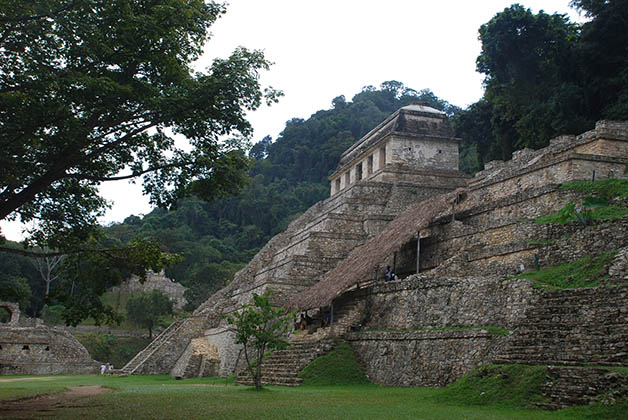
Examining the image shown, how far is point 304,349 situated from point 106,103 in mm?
8713

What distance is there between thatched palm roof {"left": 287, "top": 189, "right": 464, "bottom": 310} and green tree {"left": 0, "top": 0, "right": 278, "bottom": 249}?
6348mm

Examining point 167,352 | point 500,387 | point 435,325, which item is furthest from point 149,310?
point 500,387

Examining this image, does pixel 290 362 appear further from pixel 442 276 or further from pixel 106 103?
pixel 106 103

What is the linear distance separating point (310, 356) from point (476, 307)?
4.29m

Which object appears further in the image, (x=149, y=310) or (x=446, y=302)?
(x=149, y=310)

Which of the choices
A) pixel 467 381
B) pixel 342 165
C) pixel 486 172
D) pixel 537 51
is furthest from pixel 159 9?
pixel 342 165

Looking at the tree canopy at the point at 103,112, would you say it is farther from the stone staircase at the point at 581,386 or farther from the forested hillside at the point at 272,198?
the forested hillside at the point at 272,198

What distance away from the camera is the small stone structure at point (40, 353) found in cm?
2765

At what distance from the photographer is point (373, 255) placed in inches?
→ 668

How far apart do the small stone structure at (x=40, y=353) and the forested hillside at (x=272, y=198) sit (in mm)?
14252

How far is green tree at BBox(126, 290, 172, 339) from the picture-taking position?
121 ft

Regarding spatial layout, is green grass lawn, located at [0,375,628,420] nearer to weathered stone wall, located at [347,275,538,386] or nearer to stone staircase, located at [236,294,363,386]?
weathered stone wall, located at [347,275,538,386]

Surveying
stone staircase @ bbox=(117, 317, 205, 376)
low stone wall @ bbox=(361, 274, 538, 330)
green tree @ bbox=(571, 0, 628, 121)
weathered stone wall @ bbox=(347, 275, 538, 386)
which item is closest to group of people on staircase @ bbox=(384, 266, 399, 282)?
low stone wall @ bbox=(361, 274, 538, 330)

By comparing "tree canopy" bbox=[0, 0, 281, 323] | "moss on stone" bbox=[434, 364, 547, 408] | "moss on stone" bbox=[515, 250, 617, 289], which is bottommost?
"moss on stone" bbox=[434, 364, 547, 408]
